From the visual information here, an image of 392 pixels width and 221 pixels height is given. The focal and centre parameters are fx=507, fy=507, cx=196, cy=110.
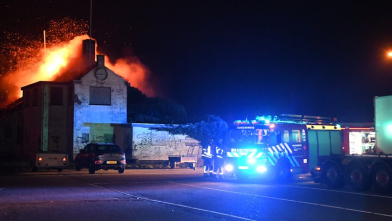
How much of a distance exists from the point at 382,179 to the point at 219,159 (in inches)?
305

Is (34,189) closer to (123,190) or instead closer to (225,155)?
(123,190)

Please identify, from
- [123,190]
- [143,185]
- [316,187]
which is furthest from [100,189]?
[316,187]

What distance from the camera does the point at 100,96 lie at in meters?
41.7

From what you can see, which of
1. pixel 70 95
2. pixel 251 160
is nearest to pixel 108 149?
pixel 251 160

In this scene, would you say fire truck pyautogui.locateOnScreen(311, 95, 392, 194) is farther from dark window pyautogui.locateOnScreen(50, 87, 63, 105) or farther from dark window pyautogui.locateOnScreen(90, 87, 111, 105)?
dark window pyautogui.locateOnScreen(50, 87, 63, 105)

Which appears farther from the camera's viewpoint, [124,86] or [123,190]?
[124,86]

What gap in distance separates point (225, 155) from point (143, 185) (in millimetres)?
4519

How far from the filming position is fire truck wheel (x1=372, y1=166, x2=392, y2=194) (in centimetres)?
1731

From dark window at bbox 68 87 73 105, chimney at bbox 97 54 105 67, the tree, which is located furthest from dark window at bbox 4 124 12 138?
the tree

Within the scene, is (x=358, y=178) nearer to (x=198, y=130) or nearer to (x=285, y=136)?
(x=285, y=136)

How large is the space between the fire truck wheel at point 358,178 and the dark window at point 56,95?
28.2 metres

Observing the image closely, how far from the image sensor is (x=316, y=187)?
1997 centimetres

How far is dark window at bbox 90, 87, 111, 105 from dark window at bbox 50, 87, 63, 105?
8.51ft

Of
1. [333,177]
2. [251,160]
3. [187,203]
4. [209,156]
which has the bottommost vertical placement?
[187,203]
